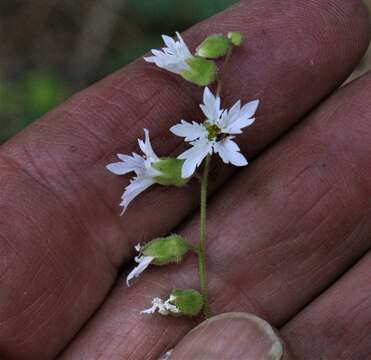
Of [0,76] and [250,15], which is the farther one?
[0,76]

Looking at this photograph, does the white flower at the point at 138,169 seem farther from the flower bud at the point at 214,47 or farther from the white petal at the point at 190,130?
the flower bud at the point at 214,47

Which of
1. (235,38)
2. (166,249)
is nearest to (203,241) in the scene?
(166,249)

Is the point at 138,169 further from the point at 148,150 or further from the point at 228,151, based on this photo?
the point at 228,151

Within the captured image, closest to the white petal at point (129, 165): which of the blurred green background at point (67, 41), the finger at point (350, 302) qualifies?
the finger at point (350, 302)

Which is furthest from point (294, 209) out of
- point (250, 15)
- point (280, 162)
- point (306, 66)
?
point (250, 15)

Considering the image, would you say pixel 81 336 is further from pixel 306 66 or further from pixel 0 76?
pixel 0 76

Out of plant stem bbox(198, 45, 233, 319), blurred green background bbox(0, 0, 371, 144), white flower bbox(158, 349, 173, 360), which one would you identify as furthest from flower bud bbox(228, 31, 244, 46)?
blurred green background bbox(0, 0, 371, 144)

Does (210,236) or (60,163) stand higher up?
(60,163)
